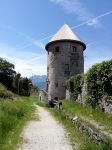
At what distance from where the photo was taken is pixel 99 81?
1570 cm

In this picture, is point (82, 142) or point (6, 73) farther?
point (6, 73)

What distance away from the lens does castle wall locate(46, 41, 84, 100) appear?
43.7 metres

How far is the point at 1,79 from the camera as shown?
70625 millimetres

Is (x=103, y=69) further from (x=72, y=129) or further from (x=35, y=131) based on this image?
(x=35, y=131)

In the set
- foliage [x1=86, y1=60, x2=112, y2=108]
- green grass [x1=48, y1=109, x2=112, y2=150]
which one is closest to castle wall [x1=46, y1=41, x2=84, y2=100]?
foliage [x1=86, y1=60, x2=112, y2=108]

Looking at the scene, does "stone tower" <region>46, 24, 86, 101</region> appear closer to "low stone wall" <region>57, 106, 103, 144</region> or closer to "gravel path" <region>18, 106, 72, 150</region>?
"gravel path" <region>18, 106, 72, 150</region>

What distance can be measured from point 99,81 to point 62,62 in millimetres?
28388

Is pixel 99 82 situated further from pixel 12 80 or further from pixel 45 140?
pixel 12 80

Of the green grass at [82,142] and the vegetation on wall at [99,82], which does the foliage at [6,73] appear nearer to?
the vegetation on wall at [99,82]

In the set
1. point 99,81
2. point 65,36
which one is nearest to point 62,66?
point 65,36

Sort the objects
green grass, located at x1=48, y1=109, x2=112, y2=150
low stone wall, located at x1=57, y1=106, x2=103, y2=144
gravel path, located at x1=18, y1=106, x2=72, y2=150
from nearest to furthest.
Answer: green grass, located at x1=48, y1=109, x2=112, y2=150 → low stone wall, located at x1=57, y1=106, x2=103, y2=144 → gravel path, located at x1=18, y1=106, x2=72, y2=150

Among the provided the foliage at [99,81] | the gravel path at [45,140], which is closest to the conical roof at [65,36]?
the foliage at [99,81]

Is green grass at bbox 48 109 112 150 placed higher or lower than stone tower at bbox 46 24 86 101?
lower

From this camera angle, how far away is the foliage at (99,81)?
47.4 feet
